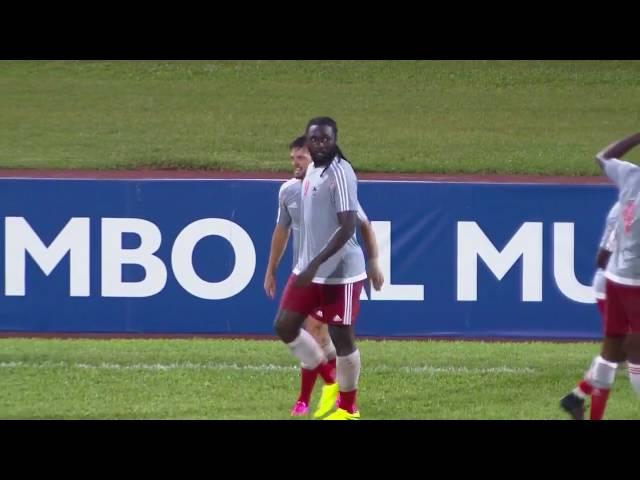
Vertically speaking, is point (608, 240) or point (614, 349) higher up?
point (608, 240)

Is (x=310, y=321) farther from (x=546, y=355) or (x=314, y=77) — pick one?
(x=314, y=77)

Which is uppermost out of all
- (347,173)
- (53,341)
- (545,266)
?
(347,173)

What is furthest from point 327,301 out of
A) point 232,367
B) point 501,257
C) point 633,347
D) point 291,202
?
point 501,257

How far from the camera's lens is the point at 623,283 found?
733 centimetres

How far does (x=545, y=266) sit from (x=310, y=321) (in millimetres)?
3104

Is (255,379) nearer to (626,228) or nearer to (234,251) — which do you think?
(234,251)

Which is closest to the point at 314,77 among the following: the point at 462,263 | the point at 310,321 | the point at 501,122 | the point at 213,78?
the point at 213,78

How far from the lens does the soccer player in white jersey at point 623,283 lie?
7.30 meters

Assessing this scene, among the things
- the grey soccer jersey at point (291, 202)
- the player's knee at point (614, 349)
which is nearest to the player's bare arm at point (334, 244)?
the grey soccer jersey at point (291, 202)

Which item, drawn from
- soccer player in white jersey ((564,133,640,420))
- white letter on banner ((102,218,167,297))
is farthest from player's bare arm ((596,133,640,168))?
white letter on banner ((102,218,167,297))

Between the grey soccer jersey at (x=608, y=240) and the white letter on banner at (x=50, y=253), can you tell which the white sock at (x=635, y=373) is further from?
the white letter on banner at (x=50, y=253)

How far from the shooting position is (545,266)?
37.4 ft

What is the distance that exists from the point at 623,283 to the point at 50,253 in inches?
227

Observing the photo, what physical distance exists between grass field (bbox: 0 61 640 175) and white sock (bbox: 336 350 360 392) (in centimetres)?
638
